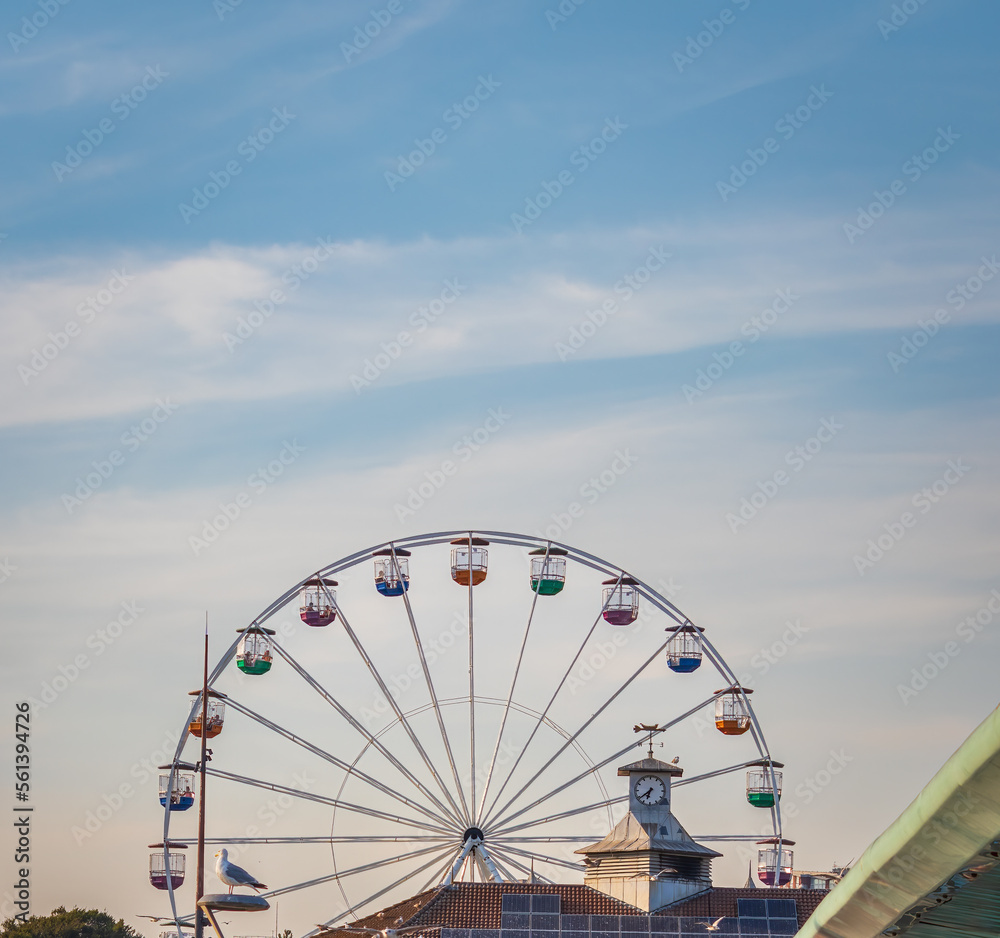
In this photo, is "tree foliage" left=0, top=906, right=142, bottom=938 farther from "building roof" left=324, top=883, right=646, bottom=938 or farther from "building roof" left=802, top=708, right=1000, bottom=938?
"building roof" left=802, top=708, right=1000, bottom=938

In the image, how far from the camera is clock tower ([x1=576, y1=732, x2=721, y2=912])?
200 ft

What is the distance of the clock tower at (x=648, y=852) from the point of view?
6088 centimetres

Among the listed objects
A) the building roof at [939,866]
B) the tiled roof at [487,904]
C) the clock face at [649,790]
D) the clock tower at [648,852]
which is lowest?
the building roof at [939,866]

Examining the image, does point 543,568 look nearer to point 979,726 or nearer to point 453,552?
point 453,552

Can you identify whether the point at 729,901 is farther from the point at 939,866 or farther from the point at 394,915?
the point at 939,866

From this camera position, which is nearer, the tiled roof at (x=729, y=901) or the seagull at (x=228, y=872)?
the seagull at (x=228, y=872)

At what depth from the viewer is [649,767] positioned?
62625 mm

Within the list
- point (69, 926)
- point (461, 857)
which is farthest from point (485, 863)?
point (69, 926)

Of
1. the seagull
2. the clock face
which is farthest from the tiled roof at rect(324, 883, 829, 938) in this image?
the seagull

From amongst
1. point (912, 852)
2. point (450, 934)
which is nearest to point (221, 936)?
point (912, 852)

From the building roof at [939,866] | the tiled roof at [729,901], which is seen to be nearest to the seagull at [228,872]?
the building roof at [939,866]

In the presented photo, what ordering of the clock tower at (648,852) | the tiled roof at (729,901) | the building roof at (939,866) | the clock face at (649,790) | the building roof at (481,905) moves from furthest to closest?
the clock face at (649,790)
the clock tower at (648,852)
the tiled roof at (729,901)
the building roof at (481,905)
the building roof at (939,866)

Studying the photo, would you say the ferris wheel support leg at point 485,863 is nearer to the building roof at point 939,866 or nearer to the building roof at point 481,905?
the building roof at point 481,905

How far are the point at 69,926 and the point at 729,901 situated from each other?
81.1 meters
